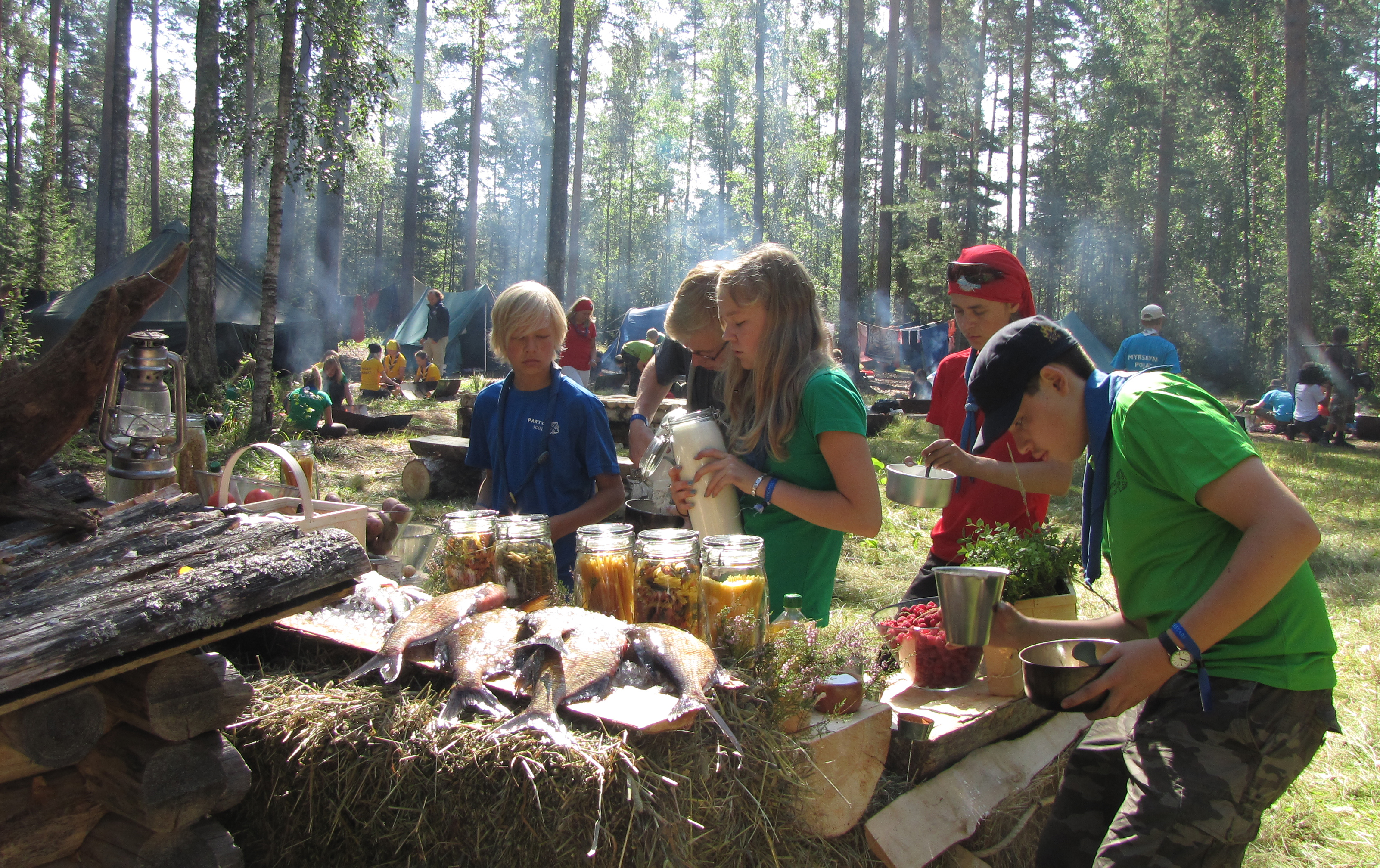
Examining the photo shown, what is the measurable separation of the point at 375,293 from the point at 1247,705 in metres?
32.1

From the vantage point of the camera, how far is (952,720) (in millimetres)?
2170

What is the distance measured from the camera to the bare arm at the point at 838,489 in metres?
2.35

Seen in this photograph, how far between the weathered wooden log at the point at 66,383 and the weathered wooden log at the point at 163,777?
0.80m

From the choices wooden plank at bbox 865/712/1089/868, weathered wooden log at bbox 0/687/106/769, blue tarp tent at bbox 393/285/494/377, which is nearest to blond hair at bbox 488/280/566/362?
weathered wooden log at bbox 0/687/106/769

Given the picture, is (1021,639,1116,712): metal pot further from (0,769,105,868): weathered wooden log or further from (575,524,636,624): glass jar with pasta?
(0,769,105,868): weathered wooden log

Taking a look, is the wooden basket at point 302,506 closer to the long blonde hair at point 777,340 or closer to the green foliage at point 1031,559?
the long blonde hair at point 777,340

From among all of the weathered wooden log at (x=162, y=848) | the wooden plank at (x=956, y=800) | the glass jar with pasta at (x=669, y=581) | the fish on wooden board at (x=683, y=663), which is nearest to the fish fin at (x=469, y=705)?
the fish on wooden board at (x=683, y=663)

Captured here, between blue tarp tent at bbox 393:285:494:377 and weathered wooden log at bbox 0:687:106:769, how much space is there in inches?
785

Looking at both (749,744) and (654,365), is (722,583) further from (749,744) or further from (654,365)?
(654,365)

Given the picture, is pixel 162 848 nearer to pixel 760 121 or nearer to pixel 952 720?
pixel 952 720

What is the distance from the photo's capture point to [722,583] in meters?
1.86

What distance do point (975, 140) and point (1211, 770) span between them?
28702 mm

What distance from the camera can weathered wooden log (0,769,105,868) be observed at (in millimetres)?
1839

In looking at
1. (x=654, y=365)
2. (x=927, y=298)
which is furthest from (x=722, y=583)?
(x=927, y=298)
